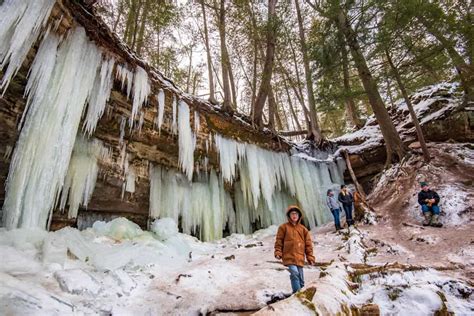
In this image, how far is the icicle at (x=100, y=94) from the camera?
19.5 feet

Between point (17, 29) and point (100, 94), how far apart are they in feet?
6.13

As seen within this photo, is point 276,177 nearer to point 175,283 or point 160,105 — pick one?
point 160,105

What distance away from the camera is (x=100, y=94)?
19.6ft

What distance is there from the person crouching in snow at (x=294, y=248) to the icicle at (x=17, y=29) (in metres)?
4.83

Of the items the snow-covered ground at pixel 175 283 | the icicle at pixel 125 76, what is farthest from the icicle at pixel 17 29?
the snow-covered ground at pixel 175 283

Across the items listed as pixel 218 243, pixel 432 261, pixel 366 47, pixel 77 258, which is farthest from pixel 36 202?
pixel 366 47

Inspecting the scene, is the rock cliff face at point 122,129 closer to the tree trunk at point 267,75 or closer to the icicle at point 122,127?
the icicle at point 122,127

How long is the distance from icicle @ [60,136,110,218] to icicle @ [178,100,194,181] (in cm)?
211

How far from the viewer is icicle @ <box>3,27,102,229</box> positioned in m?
4.70

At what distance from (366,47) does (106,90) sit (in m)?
9.21

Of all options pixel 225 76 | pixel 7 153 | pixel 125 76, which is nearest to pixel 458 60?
pixel 225 76

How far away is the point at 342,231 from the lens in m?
7.85

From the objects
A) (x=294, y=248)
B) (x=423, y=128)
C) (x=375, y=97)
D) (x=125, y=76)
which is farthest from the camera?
(x=423, y=128)

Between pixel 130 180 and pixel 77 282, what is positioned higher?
pixel 130 180
